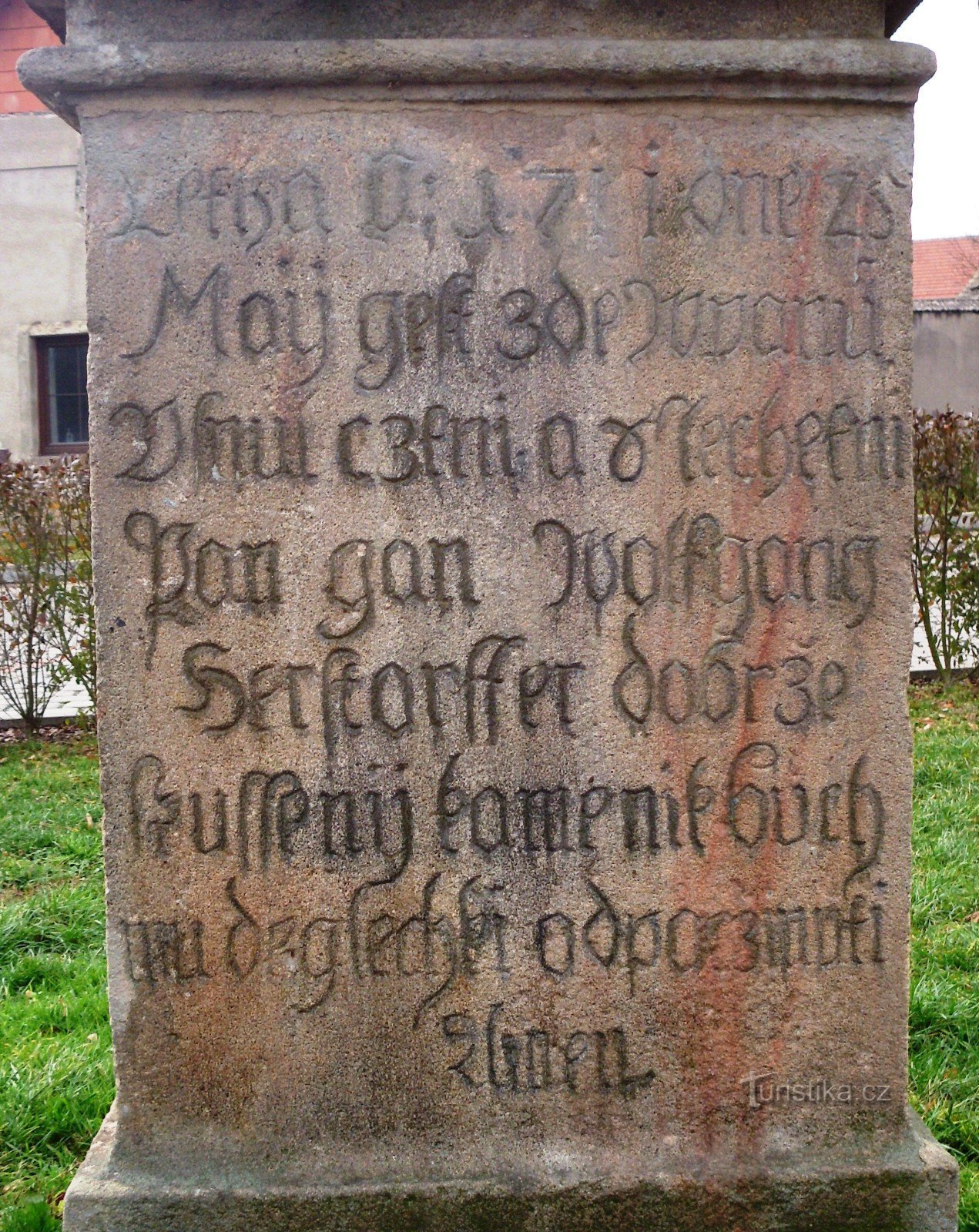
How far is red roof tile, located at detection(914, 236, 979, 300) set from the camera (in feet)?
98.6

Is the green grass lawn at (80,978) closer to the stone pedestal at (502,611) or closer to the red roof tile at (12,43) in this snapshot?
the stone pedestal at (502,611)

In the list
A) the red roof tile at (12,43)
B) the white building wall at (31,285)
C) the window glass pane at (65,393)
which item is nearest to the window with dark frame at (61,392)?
the window glass pane at (65,393)

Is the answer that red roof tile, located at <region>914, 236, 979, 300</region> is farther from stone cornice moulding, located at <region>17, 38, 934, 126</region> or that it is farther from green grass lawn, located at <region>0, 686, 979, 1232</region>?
stone cornice moulding, located at <region>17, 38, 934, 126</region>

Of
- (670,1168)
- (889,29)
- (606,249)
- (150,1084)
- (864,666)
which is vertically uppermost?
(889,29)

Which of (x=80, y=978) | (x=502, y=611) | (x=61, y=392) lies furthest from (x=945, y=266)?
(x=502, y=611)

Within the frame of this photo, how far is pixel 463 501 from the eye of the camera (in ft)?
7.15

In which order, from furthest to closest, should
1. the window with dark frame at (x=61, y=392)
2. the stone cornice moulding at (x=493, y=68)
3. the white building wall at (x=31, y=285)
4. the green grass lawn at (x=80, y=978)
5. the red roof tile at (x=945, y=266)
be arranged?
the red roof tile at (x=945, y=266) < the window with dark frame at (x=61, y=392) < the white building wall at (x=31, y=285) < the green grass lawn at (x=80, y=978) < the stone cornice moulding at (x=493, y=68)

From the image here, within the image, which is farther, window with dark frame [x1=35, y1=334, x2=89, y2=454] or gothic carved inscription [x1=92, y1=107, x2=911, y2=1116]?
window with dark frame [x1=35, y1=334, x2=89, y2=454]

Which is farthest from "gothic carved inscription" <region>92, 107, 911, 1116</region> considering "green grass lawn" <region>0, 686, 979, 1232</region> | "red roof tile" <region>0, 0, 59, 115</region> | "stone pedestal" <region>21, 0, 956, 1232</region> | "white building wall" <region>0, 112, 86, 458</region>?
"red roof tile" <region>0, 0, 59, 115</region>

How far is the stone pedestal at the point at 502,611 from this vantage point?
2.13 metres

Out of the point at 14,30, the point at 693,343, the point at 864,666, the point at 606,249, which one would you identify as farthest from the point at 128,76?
the point at 14,30

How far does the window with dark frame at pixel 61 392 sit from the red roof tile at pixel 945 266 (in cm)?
2098

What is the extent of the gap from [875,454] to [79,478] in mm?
5472

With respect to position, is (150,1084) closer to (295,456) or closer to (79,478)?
(295,456)
